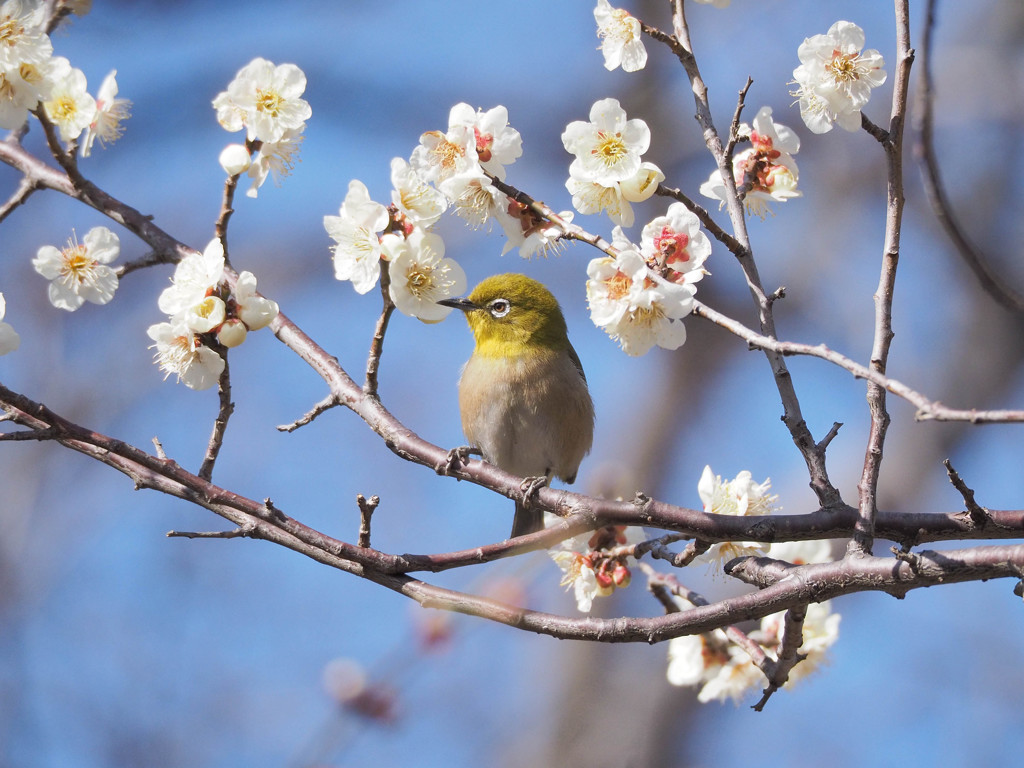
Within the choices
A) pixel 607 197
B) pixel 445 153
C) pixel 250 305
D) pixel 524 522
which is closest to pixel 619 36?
pixel 607 197

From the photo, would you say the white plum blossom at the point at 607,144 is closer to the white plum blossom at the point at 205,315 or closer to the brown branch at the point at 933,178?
the brown branch at the point at 933,178

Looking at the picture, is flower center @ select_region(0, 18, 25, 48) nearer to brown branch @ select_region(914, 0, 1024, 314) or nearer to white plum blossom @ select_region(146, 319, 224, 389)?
white plum blossom @ select_region(146, 319, 224, 389)

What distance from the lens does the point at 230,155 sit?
8.51 ft

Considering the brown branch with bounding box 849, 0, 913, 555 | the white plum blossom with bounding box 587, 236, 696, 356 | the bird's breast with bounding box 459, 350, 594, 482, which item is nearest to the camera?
the brown branch with bounding box 849, 0, 913, 555

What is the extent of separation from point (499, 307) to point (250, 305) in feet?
8.48

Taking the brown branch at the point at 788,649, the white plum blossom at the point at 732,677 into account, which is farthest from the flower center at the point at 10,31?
the white plum blossom at the point at 732,677

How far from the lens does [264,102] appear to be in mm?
2635

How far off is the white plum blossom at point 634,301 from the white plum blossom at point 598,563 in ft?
2.86

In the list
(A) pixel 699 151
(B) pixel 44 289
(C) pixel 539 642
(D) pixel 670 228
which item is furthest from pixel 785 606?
(B) pixel 44 289

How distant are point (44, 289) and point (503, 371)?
814 cm

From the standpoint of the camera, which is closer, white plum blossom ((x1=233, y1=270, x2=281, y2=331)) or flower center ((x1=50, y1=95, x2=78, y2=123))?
white plum blossom ((x1=233, y1=270, x2=281, y2=331))

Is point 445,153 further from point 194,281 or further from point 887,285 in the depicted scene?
point 887,285

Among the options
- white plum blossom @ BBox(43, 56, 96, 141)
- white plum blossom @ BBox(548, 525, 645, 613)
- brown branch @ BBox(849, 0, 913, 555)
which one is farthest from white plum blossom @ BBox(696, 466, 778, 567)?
white plum blossom @ BBox(43, 56, 96, 141)

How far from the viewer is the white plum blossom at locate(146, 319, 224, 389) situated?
2.45 metres
